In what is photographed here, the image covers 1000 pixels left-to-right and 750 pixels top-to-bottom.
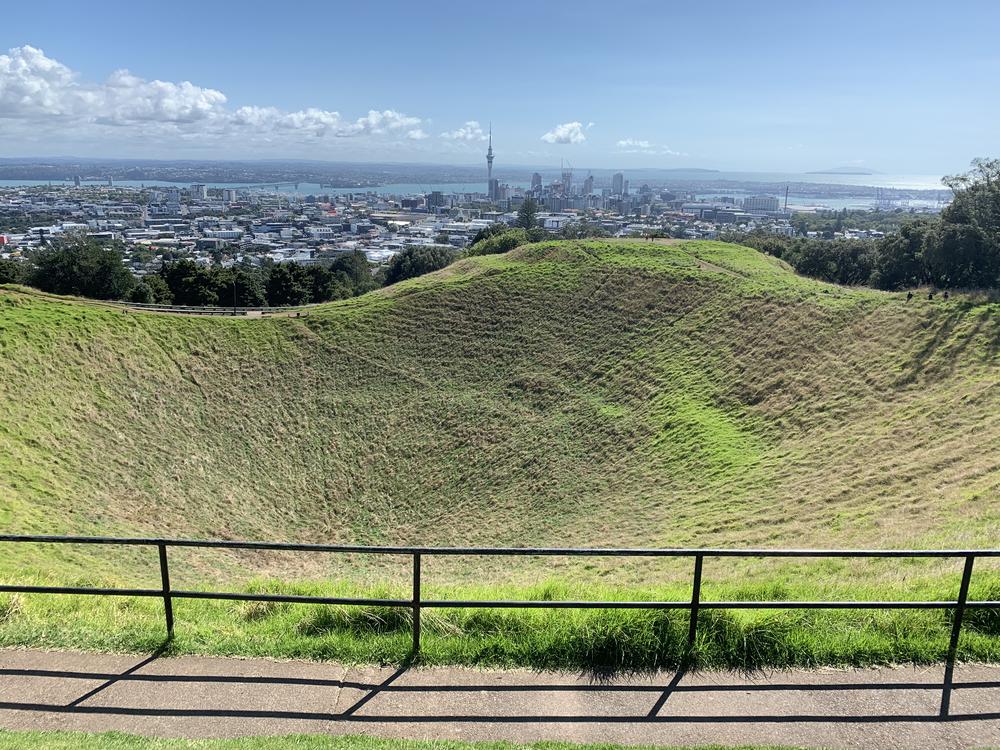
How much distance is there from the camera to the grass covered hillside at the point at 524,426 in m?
15.9

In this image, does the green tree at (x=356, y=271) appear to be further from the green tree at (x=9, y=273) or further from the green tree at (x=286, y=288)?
the green tree at (x=9, y=273)

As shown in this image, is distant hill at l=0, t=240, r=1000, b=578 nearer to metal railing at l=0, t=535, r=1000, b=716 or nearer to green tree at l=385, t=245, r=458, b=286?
metal railing at l=0, t=535, r=1000, b=716

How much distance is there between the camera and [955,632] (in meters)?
5.65

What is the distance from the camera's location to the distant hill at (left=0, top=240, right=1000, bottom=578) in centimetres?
1748

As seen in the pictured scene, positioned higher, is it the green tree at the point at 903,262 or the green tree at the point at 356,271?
the green tree at the point at 903,262

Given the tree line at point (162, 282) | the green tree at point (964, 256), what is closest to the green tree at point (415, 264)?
the tree line at point (162, 282)

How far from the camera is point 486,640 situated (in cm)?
584

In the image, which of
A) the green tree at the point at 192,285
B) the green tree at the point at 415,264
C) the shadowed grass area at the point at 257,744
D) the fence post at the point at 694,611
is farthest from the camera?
the green tree at the point at 415,264

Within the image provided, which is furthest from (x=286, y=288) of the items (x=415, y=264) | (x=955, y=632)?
(x=955, y=632)

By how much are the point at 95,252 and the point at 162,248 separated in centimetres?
10100

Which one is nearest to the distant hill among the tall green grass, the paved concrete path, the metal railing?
the tall green grass

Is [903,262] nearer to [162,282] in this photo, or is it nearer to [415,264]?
[415,264]

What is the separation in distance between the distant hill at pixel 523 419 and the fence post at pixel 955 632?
624cm

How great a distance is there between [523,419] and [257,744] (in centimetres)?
2412
